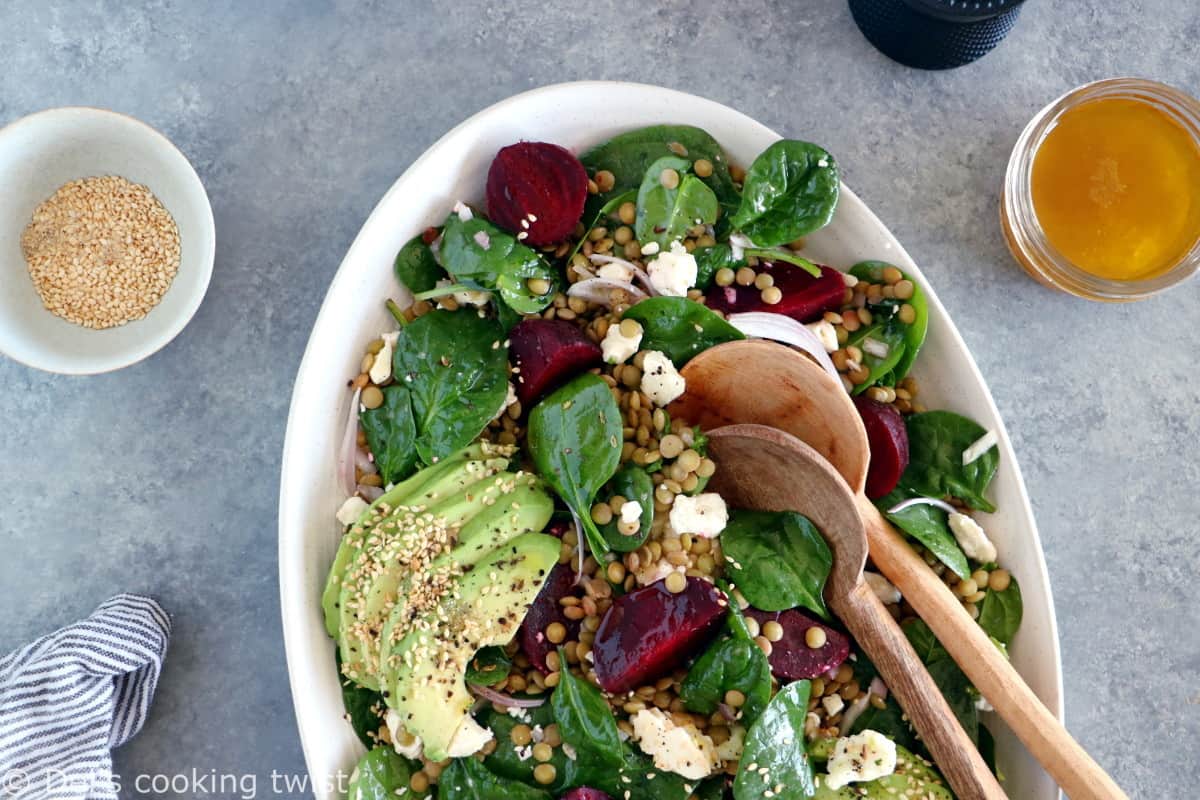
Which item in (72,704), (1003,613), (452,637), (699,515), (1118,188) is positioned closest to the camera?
(452,637)

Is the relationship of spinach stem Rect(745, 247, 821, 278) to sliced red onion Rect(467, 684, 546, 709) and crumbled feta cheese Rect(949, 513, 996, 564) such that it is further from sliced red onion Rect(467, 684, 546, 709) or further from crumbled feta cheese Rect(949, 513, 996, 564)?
sliced red onion Rect(467, 684, 546, 709)

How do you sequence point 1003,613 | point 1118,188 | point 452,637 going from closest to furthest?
point 452,637 → point 1003,613 → point 1118,188

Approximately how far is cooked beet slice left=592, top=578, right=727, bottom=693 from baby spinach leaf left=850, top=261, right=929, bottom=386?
0.56 meters

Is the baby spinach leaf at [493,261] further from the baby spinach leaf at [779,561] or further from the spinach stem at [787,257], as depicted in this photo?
the baby spinach leaf at [779,561]

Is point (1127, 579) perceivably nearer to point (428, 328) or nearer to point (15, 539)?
point (428, 328)

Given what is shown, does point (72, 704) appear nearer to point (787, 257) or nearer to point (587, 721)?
point (587, 721)

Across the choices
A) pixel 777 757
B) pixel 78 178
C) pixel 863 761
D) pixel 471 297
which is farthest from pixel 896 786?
pixel 78 178

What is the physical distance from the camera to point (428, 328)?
176 centimetres

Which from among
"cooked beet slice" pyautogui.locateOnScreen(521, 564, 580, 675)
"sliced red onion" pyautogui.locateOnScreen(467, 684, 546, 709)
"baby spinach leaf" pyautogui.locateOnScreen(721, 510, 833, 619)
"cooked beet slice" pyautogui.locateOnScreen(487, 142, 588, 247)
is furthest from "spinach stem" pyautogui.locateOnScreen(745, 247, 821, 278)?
"sliced red onion" pyautogui.locateOnScreen(467, 684, 546, 709)

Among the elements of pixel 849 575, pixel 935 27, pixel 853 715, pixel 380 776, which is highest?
pixel 935 27

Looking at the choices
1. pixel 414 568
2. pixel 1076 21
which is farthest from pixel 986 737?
pixel 1076 21

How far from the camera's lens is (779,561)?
1706 mm

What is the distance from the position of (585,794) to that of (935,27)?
1.55 meters

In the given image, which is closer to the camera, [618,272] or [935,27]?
[618,272]
